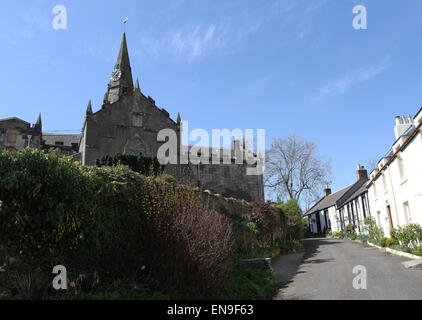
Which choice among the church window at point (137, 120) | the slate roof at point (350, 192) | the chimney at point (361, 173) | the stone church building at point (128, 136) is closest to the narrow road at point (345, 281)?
the stone church building at point (128, 136)

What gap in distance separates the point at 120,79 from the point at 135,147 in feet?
44.0

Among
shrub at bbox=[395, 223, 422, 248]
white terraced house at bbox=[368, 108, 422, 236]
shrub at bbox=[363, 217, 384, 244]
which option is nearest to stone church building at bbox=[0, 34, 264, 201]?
shrub at bbox=[363, 217, 384, 244]

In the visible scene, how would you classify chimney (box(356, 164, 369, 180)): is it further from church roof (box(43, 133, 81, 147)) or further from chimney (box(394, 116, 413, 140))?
church roof (box(43, 133, 81, 147))

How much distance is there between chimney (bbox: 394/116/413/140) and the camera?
20.3 meters

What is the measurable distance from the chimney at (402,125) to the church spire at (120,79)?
95.8 feet

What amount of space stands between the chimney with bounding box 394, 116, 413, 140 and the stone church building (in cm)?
1555

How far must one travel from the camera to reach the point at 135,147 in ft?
101

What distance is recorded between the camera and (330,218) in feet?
144

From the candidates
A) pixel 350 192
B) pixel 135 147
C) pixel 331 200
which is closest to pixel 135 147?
pixel 135 147

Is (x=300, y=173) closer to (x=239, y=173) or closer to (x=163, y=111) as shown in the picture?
(x=239, y=173)

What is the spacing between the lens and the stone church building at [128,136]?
96.1ft

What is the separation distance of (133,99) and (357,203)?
80.9 ft

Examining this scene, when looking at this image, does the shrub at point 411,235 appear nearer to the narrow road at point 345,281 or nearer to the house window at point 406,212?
the narrow road at point 345,281
